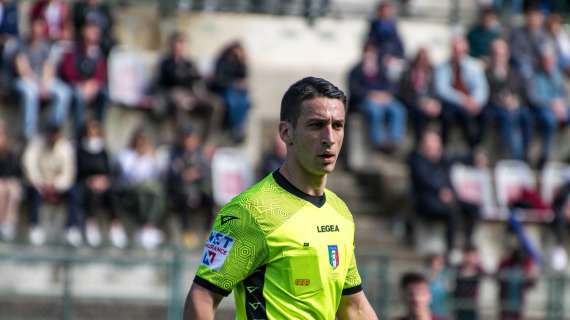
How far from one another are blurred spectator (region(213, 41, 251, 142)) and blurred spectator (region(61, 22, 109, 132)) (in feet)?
4.99

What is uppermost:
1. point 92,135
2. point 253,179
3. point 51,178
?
point 92,135

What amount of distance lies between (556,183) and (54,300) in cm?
745

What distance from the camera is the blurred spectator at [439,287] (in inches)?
585

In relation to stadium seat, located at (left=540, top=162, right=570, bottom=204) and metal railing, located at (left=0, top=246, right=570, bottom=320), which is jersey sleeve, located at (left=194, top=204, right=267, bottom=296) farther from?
stadium seat, located at (left=540, top=162, right=570, bottom=204)

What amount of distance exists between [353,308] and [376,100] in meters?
11.6

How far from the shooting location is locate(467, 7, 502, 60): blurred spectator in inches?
784

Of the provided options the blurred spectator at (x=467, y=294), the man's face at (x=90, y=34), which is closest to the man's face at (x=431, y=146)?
the blurred spectator at (x=467, y=294)

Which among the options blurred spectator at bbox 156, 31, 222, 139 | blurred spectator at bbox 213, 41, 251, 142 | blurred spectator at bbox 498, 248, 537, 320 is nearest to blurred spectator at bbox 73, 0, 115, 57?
blurred spectator at bbox 156, 31, 222, 139

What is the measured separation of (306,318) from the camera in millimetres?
6277

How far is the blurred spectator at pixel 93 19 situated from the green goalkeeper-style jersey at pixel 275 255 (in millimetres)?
11373

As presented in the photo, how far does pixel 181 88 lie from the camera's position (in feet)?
57.8

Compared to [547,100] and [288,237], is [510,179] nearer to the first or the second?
[547,100]

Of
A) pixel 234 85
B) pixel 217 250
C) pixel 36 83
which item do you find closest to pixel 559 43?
pixel 234 85

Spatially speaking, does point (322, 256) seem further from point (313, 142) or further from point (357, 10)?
point (357, 10)
